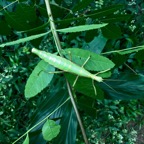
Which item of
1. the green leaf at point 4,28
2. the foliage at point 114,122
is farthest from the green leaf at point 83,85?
the foliage at point 114,122

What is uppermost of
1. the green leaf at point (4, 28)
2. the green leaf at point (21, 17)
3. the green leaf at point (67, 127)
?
the green leaf at point (4, 28)

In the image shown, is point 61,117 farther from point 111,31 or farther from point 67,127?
point 111,31

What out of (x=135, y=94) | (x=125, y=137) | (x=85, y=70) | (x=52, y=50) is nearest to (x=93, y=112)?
(x=135, y=94)

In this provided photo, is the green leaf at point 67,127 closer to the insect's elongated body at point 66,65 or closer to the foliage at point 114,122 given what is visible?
the insect's elongated body at point 66,65

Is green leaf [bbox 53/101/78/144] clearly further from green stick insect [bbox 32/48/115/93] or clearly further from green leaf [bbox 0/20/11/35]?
green leaf [bbox 0/20/11/35]

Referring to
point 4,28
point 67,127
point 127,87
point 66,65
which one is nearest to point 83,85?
point 66,65

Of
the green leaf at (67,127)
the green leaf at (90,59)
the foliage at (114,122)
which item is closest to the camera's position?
the green leaf at (90,59)

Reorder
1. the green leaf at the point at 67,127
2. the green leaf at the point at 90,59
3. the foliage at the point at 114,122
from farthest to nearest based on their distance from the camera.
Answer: the foliage at the point at 114,122
the green leaf at the point at 67,127
the green leaf at the point at 90,59

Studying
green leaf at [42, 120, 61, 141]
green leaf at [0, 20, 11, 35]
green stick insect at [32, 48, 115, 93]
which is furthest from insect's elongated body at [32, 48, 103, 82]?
green leaf at [0, 20, 11, 35]

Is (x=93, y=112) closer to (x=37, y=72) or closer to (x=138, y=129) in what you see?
(x=37, y=72)
